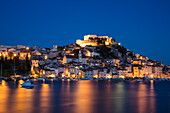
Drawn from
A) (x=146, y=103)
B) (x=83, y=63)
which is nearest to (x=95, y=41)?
(x=83, y=63)

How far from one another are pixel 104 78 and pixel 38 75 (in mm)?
16163

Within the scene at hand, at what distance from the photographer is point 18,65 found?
203ft

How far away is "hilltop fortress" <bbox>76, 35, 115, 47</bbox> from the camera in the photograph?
88.4 meters

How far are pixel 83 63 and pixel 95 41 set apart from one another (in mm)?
17433

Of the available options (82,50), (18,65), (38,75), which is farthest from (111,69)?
(18,65)

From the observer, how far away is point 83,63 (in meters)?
73.9

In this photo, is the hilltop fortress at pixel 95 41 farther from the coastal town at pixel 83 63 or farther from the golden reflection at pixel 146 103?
the golden reflection at pixel 146 103

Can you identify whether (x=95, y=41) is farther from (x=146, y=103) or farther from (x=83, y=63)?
(x=146, y=103)

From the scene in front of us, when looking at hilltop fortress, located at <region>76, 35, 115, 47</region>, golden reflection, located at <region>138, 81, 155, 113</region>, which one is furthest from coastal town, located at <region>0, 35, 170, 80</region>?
golden reflection, located at <region>138, 81, 155, 113</region>

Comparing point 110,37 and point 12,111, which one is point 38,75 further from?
point 12,111

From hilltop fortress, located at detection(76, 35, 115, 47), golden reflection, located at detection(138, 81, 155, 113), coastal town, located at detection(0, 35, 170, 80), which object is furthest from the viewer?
hilltop fortress, located at detection(76, 35, 115, 47)

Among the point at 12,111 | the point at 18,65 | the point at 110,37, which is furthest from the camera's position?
the point at 110,37

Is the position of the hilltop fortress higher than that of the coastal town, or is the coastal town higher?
the hilltop fortress

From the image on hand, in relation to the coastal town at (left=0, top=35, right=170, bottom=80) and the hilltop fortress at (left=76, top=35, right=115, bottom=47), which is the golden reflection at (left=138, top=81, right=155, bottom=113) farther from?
the hilltop fortress at (left=76, top=35, right=115, bottom=47)
